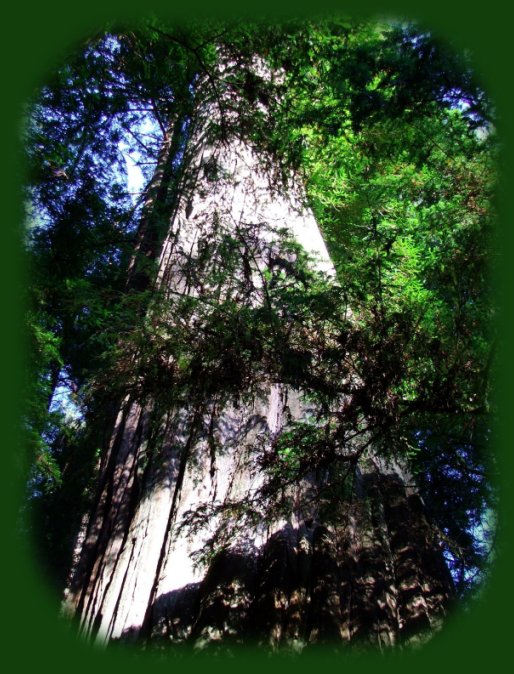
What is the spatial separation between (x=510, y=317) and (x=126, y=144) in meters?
4.38

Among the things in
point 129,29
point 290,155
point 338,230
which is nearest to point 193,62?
point 129,29

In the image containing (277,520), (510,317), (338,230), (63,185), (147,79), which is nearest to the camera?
(510,317)

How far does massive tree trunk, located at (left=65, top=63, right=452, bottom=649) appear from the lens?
255cm

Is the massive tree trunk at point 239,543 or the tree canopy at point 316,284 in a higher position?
the tree canopy at point 316,284

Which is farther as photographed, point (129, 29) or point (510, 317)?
point (129, 29)

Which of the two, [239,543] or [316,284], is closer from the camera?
[239,543]

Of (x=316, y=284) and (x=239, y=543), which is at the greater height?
(x=316, y=284)

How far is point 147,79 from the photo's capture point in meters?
3.78

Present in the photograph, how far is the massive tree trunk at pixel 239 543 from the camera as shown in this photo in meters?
2.55

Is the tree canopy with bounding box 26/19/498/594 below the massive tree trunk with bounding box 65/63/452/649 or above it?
above

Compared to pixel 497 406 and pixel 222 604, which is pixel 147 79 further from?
pixel 222 604

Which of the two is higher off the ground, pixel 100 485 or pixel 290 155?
pixel 290 155

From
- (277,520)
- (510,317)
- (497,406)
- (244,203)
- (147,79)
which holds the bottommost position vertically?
(277,520)

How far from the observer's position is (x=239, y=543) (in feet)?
9.42
